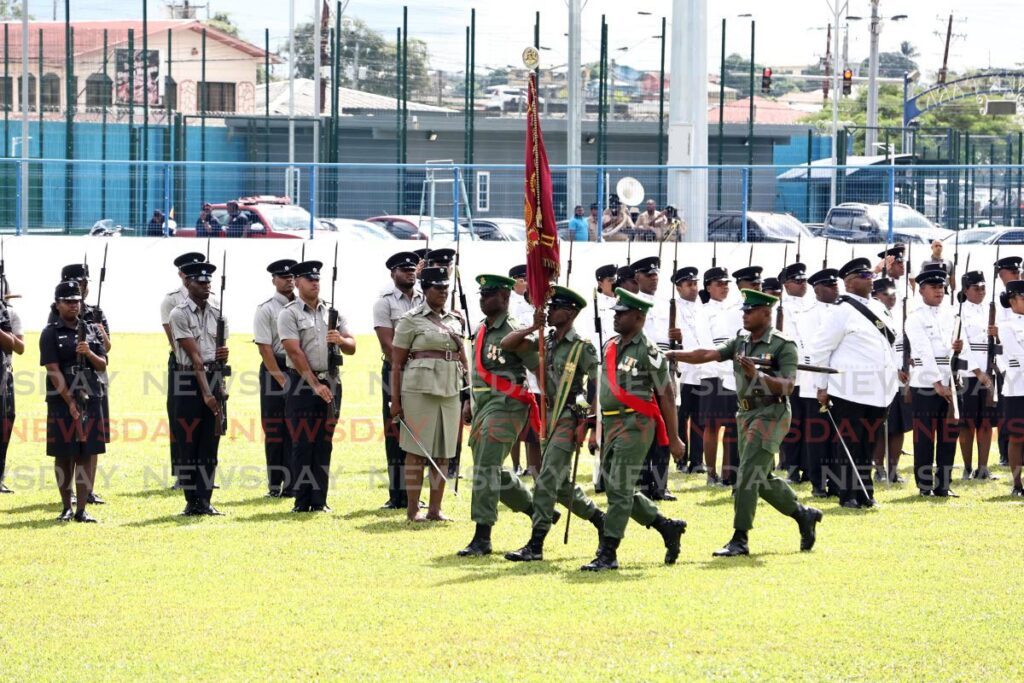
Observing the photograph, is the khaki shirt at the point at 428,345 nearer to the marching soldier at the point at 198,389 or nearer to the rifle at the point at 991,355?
the marching soldier at the point at 198,389

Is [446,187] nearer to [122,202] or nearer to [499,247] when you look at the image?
[499,247]

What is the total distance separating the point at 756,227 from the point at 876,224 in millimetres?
1943

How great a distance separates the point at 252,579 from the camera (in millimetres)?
9688

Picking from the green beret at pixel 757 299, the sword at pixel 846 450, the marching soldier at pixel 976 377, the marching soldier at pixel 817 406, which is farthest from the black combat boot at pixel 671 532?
the marching soldier at pixel 976 377

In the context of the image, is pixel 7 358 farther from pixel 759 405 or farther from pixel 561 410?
pixel 759 405

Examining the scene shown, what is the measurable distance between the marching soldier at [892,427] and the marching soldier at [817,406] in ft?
2.60

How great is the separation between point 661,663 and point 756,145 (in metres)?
44.5

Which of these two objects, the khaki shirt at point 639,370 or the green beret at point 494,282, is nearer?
the khaki shirt at point 639,370

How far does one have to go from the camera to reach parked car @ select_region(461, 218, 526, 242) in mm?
27375

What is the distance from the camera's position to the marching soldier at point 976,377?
45.8 feet

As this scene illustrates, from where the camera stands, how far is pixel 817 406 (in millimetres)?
13609

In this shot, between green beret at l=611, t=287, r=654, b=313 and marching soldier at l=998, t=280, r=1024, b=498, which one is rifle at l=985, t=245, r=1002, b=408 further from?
green beret at l=611, t=287, r=654, b=313

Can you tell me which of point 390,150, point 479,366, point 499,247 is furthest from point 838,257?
point 390,150

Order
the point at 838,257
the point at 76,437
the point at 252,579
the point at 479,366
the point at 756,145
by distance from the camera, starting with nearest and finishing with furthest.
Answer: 1. the point at 252,579
2. the point at 479,366
3. the point at 76,437
4. the point at 838,257
5. the point at 756,145
